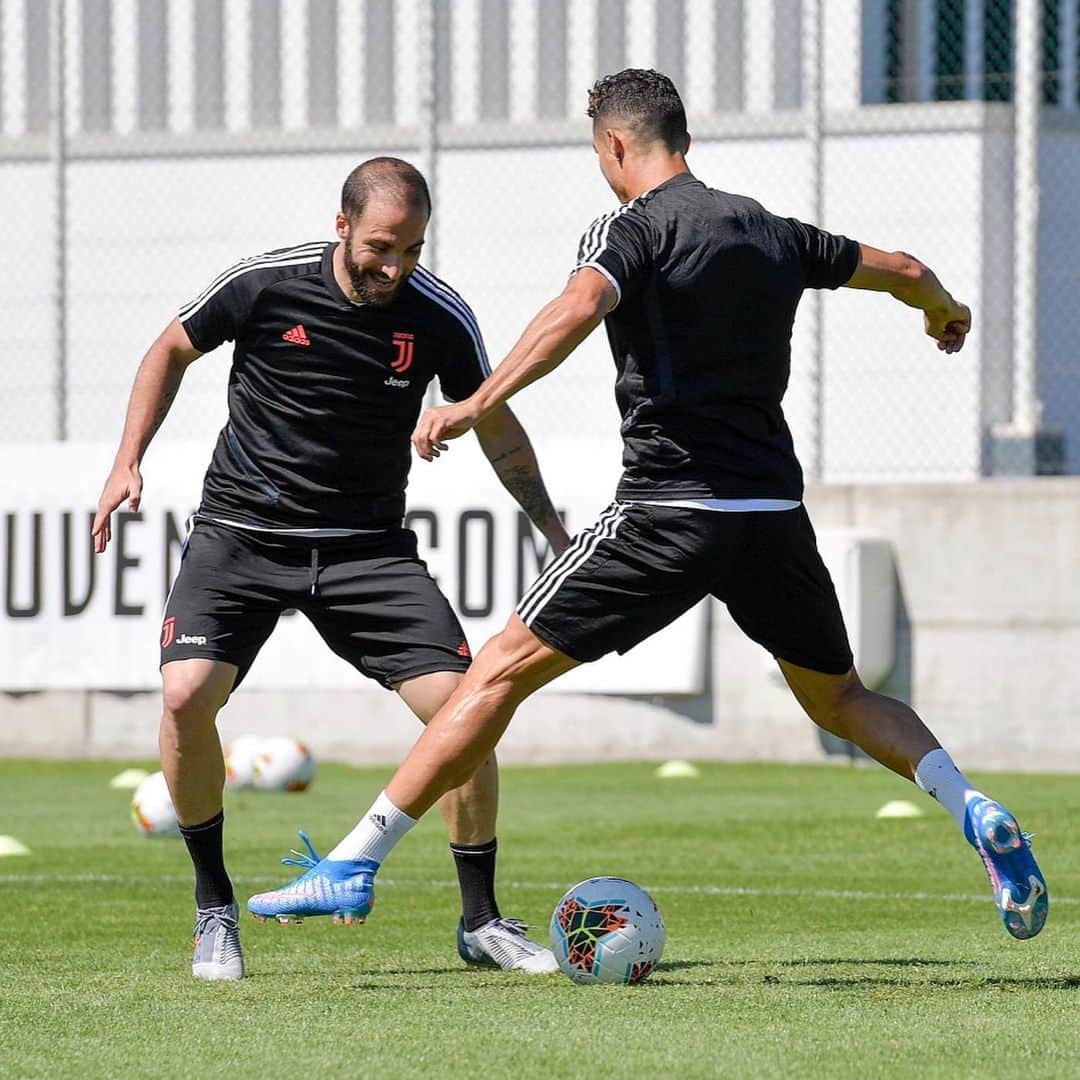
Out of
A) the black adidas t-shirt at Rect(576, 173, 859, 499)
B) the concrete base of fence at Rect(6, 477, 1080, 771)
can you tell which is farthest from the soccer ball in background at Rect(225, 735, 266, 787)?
the black adidas t-shirt at Rect(576, 173, 859, 499)

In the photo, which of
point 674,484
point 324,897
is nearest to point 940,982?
point 674,484

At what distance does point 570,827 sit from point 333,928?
342cm

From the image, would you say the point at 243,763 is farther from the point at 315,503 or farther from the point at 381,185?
the point at 381,185

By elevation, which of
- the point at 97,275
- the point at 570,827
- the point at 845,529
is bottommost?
the point at 570,827

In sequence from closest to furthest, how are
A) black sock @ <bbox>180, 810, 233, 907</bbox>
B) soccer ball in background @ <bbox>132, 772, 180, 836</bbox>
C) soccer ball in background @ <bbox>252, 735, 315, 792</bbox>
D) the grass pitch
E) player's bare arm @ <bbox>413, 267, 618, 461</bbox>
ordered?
the grass pitch
player's bare arm @ <bbox>413, 267, 618, 461</bbox>
black sock @ <bbox>180, 810, 233, 907</bbox>
soccer ball in background @ <bbox>132, 772, 180, 836</bbox>
soccer ball in background @ <bbox>252, 735, 315, 792</bbox>

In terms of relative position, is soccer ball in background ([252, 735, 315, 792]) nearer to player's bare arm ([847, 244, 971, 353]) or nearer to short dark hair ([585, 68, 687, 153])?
player's bare arm ([847, 244, 971, 353])

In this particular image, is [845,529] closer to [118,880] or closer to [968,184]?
[968,184]

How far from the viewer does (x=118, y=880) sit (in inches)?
330

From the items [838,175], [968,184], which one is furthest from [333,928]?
[968,184]

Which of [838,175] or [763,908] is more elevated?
[838,175]

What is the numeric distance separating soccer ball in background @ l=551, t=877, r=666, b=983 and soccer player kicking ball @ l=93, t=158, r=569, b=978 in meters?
0.28

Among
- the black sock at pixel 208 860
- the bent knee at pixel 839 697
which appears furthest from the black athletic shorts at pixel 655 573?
the black sock at pixel 208 860

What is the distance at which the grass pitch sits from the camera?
4.55 m

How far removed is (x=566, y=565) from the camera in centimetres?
547
